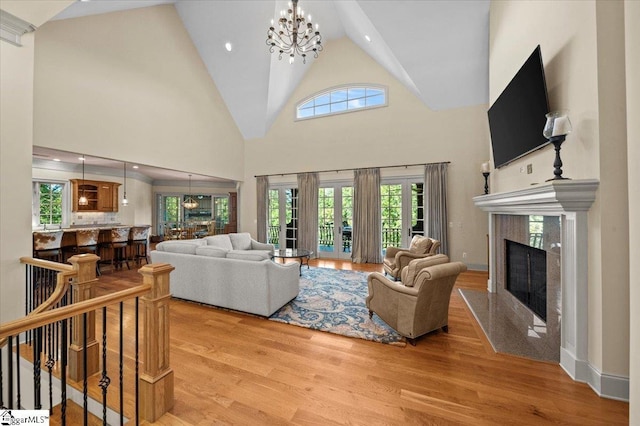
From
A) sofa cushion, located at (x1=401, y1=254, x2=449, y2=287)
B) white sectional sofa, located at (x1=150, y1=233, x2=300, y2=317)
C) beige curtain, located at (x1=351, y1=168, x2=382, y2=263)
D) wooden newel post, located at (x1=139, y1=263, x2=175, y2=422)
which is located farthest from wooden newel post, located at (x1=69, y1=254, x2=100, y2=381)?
beige curtain, located at (x1=351, y1=168, x2=382, y2=263)

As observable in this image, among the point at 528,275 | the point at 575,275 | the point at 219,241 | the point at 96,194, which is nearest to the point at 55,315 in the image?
the point at 575,275

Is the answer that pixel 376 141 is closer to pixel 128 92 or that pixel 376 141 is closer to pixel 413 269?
pixel 413 269

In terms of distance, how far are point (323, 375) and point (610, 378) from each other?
2.18 metres

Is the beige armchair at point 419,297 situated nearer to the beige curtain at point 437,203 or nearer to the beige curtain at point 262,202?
the beige curtain at point 437,203

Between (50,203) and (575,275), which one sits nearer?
(575,275)

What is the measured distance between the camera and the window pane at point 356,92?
7.24 m

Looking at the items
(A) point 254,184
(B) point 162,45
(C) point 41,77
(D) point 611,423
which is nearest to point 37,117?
(C) point 41,77

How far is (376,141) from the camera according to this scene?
6957 millimetres

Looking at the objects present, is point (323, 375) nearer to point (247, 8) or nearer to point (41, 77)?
point (41, 77)

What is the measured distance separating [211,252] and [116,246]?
3.44 metres

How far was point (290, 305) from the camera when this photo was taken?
3832mm

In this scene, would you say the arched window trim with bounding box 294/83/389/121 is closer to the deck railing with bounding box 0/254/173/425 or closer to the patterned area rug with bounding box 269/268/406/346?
the patterned area rug with bounding box 269/268/406/346

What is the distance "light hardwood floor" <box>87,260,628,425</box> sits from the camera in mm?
1831

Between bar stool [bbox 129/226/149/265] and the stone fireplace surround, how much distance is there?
743 cm
